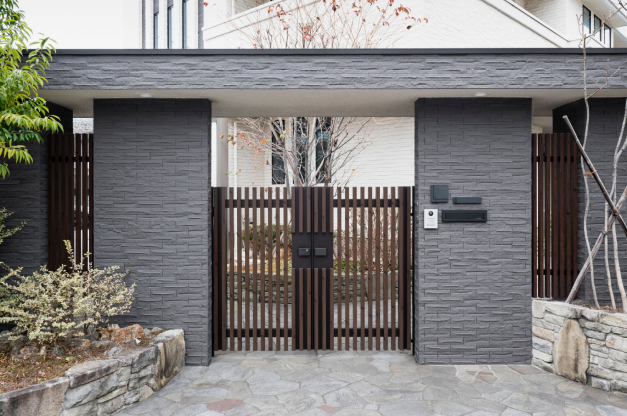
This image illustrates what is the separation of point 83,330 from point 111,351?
1.74 feet

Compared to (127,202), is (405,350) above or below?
below

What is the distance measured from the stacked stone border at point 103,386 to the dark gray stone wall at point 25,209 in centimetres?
177

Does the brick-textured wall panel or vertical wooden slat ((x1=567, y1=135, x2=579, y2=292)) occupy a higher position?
the brick-textured wall panel

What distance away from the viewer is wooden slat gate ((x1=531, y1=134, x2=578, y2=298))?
4.65 meters

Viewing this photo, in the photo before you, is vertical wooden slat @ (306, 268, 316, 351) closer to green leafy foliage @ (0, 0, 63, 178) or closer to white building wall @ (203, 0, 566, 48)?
green leafy foliage @ (0, 0, 63, 178)

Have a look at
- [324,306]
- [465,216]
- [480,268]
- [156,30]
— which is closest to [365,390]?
[324,306]

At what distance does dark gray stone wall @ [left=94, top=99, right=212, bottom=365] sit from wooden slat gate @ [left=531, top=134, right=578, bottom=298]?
3.69 m

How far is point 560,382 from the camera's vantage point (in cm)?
394

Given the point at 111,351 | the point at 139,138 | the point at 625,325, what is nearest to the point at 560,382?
the point at 625,325

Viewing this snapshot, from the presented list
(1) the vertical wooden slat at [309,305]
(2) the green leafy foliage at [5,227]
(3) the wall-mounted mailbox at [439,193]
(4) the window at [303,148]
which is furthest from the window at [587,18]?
(2) the green leafy foliage at [5,227]

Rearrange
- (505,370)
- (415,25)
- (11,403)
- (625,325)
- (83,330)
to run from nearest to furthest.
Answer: (11,403) → (625,325) → (83,330) → (505,370) → (415,25)

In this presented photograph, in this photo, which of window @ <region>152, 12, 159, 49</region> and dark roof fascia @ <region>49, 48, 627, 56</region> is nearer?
dark roof fascia @ <region>49, 48, 627, 56</region>

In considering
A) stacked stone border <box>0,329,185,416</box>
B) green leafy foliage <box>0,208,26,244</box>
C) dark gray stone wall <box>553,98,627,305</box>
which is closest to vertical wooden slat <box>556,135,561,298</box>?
dark gray stone wall <box>553,98,627,305</box>

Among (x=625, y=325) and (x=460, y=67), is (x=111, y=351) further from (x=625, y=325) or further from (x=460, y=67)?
(x=625, y=325)
